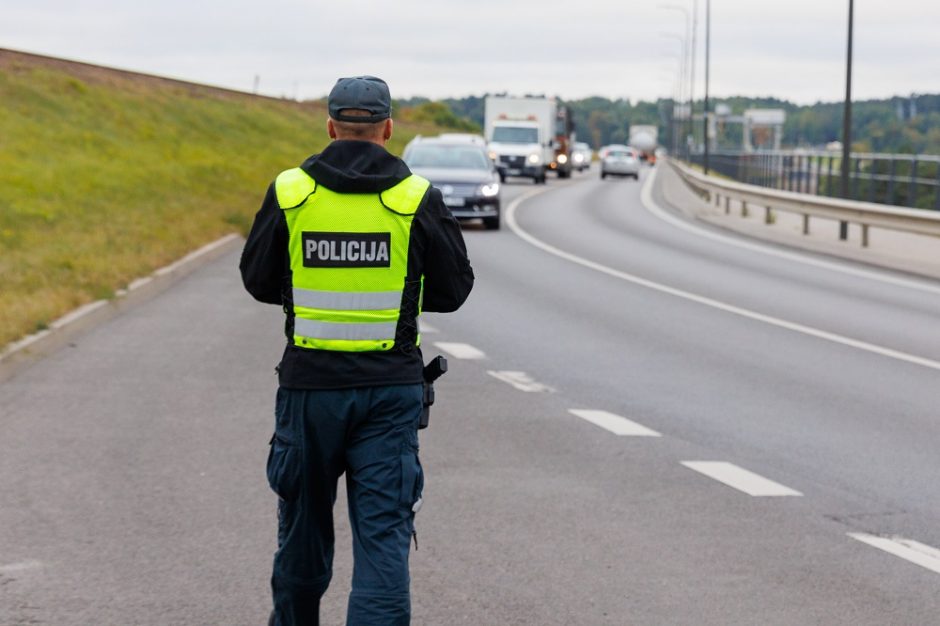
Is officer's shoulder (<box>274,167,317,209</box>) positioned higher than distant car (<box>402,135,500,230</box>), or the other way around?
officer's shoulder (<box>274,167,317,209</box>)

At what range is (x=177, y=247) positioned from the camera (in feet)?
66.5

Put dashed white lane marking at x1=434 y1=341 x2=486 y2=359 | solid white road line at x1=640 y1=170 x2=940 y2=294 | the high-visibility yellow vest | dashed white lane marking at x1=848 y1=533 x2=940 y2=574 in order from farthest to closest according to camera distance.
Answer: solid white road line at x1=640 y1=170 x2=940 y2=294
dashed white lane marking at x1=434 y1=341 x2=486 y2=359
dashed white lane marking at x1=848 y1=533 x2=940 y2=574
the high-visibility yellow vest

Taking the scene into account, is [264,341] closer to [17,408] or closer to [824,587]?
[17,408]

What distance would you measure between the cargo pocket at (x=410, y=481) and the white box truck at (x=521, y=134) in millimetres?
52242

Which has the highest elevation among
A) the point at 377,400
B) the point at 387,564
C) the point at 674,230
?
the point at 377,400

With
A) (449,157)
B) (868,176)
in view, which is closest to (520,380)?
(449,157)

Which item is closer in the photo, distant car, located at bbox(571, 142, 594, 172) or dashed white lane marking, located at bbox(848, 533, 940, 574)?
dashed white lane marking, located at bbox(848, 533, 940, 574)

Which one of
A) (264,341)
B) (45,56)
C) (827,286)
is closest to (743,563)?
(264,341)

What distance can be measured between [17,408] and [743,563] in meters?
5.05

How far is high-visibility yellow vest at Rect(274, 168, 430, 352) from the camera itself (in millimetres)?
4098

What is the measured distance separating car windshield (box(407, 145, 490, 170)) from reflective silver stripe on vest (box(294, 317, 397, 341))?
25738mm

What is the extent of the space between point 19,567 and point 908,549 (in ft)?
10.9

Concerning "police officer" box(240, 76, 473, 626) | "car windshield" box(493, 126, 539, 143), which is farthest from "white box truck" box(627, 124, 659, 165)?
"police officer" box(240, 76, 473, 626)

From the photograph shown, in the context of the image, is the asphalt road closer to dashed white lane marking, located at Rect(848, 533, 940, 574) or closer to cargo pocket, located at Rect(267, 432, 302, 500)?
dashed white lane marking, located at Rect(848, 533, 940, 574)
